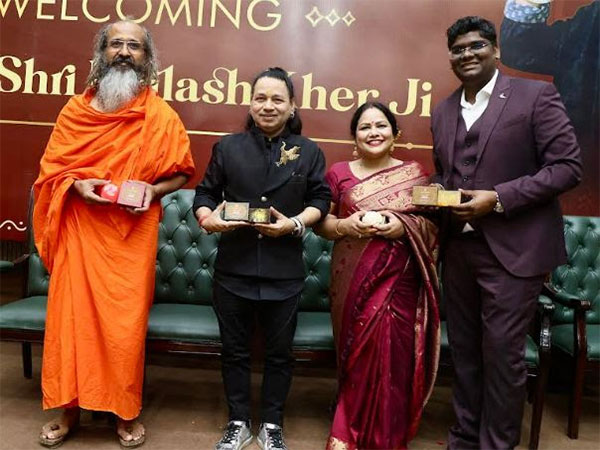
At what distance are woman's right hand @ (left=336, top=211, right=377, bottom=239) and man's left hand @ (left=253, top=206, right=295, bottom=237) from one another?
0.74 ft

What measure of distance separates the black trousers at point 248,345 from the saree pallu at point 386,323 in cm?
22

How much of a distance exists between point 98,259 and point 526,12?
255 centimetres

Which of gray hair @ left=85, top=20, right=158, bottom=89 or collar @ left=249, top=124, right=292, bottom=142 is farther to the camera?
gray hair @ left=85, top=20, right=158, bottom=89

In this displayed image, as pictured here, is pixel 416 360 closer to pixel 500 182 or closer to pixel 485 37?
pixel 500 182

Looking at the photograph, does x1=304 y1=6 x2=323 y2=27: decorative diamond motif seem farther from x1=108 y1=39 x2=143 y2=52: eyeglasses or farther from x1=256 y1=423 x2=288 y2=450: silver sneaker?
x1=256 y1=423 x2=288 y2=450: silver sneaker

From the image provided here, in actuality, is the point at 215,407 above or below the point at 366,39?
below

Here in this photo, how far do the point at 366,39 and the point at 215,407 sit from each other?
2.14m

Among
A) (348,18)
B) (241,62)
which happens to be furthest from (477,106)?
(241,62)

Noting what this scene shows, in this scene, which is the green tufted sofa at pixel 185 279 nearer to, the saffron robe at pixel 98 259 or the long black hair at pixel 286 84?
the saffron robe at pixel 98 259

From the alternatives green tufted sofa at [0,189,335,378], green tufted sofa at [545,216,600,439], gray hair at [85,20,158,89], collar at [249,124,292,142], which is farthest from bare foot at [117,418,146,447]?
green tufted sofa at [545,216,600,439]

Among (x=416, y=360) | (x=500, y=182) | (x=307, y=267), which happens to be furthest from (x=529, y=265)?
(x=307, y=267)

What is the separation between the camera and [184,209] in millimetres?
3150

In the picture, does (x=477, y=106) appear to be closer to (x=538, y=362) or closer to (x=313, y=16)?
(x=538, y=362)

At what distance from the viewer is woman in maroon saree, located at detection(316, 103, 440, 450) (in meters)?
2.25
